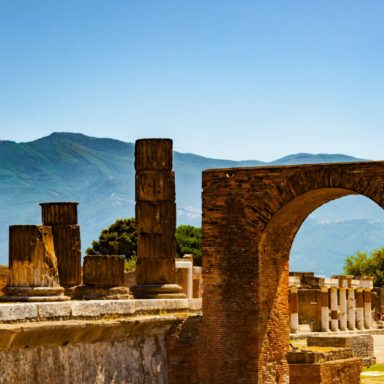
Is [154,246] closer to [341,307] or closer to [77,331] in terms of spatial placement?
[77,331]

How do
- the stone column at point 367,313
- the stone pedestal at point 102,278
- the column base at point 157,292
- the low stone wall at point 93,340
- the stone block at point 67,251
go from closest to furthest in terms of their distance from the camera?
1. the low stone wall at point 93,340
2. the stone pedestal at point 102,278
3. the stone block at point 67,251
4. the column base at point 157,292
5. the stone column at point 367,313

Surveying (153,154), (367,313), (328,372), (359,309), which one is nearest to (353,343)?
(328,372)

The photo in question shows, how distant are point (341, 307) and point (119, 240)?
743 inches

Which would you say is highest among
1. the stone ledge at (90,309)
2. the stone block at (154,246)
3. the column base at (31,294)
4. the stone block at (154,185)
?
the stone block at (154,185)

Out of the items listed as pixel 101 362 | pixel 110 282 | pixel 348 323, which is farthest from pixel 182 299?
pixel 348 323

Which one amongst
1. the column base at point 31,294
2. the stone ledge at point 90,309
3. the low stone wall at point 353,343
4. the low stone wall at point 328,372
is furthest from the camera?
the low stone wall at point 353,343

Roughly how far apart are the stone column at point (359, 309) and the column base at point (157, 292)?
30215 mm

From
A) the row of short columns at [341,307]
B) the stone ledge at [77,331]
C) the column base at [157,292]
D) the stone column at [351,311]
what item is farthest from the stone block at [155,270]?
the stone column at [351,311]

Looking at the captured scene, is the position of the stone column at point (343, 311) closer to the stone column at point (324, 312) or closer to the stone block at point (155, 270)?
the stone column at point (324, 312)

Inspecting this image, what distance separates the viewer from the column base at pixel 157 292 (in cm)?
2333

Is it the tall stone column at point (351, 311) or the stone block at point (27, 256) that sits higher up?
the stone block at point (27, 256)

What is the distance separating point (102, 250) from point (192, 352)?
45231 mm

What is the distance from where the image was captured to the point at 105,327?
61.3 feet

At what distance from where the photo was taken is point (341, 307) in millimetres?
50062
